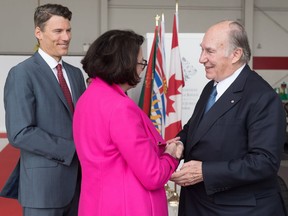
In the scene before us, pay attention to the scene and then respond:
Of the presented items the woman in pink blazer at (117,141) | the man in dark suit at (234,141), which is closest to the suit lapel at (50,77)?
the woman in pink blazer at (117,141)

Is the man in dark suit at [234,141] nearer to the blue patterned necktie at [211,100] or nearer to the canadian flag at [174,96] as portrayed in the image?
the blue patterned necktie at [211,100]

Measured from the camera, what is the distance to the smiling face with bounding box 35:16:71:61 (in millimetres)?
2084

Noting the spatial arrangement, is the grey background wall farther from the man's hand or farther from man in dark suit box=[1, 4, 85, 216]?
the man's hand

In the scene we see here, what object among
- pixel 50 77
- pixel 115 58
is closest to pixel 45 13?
pixel 50 77

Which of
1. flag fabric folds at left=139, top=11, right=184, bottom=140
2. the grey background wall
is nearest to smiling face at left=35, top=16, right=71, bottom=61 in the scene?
flag fabric folds at left=139, top=11, right=184, bottom=140

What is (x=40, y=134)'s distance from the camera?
186cm

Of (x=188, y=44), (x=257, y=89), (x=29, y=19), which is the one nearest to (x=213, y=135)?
(x=257, y=89)

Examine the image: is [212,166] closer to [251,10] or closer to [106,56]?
[106,56]

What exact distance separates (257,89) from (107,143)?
587 mm

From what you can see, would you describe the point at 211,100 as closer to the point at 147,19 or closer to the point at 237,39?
the point at 237,39

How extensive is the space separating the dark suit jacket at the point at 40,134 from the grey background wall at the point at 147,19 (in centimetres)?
850

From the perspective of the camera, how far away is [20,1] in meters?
10.2

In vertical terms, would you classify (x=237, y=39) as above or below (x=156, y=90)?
above

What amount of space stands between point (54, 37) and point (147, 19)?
8665mm
